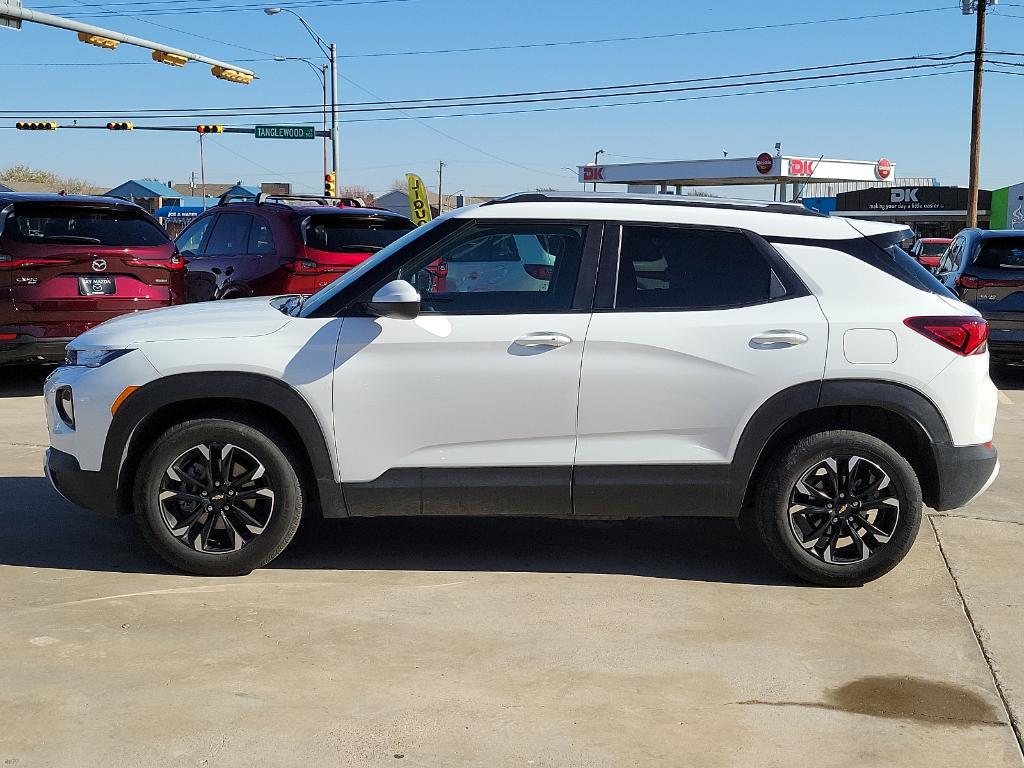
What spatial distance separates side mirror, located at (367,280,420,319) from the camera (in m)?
5.18

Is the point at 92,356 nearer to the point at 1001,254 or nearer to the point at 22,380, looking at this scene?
the point at 22,380

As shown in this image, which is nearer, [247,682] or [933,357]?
[247,682]

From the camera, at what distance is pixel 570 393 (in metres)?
5.29

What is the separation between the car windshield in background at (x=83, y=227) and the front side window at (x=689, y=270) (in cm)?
679

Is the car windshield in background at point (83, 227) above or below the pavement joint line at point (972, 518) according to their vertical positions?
above

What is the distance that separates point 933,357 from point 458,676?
2.57m

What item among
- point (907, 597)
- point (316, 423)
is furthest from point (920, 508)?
point (316, 423)

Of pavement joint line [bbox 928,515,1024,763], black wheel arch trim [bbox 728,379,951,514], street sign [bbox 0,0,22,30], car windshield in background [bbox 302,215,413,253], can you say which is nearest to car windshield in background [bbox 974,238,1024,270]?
car windshield in background [bbox 302,215,413,253]

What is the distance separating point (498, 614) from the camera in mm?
5098

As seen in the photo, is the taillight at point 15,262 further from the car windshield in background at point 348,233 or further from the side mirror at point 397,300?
the side mirror at point 397,300

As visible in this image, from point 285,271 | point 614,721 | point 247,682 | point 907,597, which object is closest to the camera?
point 614,721

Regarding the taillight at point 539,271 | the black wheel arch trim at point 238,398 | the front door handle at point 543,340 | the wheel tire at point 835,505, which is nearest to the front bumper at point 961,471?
the wheel tire at point 835,505

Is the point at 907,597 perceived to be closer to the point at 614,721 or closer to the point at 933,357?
the point at 933,357

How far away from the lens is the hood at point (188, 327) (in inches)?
212
